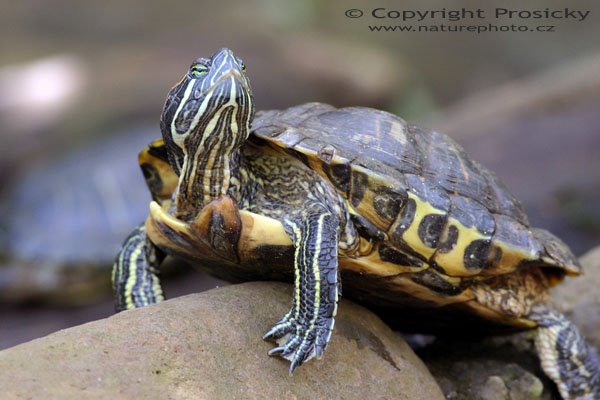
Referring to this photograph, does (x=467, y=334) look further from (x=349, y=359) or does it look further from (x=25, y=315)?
(x=25, y=315)

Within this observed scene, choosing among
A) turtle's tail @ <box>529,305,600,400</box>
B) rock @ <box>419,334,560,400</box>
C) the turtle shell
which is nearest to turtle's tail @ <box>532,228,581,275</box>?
the turtle shell

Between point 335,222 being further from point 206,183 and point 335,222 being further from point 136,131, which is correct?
point 136,131

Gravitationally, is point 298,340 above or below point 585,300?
above

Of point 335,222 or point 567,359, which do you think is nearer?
point 335,222

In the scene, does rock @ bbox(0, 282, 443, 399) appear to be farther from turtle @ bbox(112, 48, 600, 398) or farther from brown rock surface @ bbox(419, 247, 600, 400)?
brown rock surface @ bbox(419, 247, 600, 400)

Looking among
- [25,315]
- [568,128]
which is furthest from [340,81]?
[25,315]

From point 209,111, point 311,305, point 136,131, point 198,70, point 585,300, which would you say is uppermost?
point 198,70

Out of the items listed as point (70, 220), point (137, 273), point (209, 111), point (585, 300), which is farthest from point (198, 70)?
point (70, 220)

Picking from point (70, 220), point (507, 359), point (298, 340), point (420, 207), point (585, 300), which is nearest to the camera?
point (298, 340)
